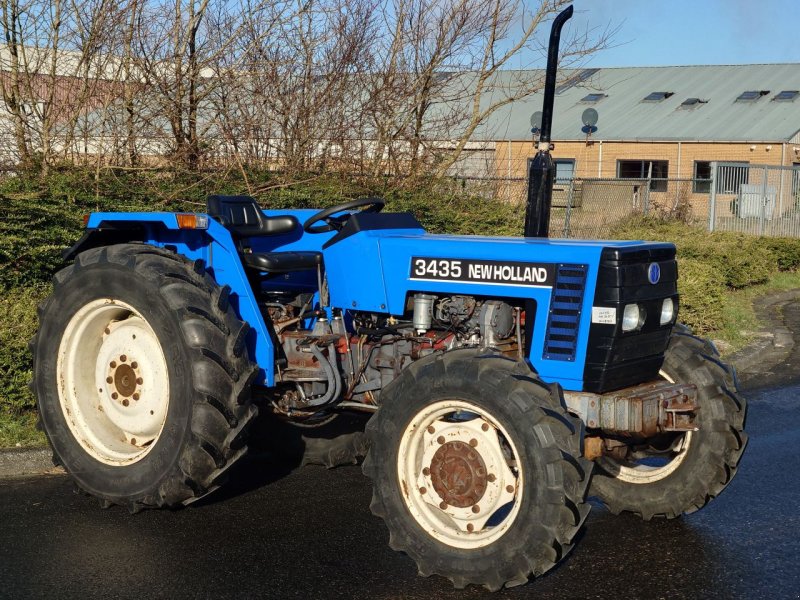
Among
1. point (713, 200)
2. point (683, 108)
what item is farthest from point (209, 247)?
point (683, 108)

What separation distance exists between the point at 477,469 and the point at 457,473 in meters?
0.10

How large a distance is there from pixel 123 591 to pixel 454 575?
1470 mm

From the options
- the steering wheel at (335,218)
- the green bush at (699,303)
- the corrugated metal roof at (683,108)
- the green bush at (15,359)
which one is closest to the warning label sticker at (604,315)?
the steering wheel at (335,218)

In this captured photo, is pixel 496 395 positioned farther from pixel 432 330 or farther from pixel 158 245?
pixel 158 245

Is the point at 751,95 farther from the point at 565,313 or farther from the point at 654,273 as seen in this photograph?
the point at 565,313

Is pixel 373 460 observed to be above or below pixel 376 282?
below

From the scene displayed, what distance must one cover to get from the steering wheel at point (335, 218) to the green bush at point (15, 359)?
2461mm

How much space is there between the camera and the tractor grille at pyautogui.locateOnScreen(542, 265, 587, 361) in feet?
16.0

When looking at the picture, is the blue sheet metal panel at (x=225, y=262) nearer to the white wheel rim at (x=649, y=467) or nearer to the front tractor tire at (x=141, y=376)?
the front tractor tire at (x=141, y=376)

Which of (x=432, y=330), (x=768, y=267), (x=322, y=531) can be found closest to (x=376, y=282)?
(x=432, y=330)

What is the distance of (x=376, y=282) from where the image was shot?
5.30 metres

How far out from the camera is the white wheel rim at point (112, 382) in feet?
18.1

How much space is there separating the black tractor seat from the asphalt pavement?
1.36 m

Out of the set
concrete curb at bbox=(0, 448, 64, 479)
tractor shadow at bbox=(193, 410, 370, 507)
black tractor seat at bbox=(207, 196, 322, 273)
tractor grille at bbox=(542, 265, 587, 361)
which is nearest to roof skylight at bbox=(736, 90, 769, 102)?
tractor shadow at bbox=(193, 410, 370, 507)
